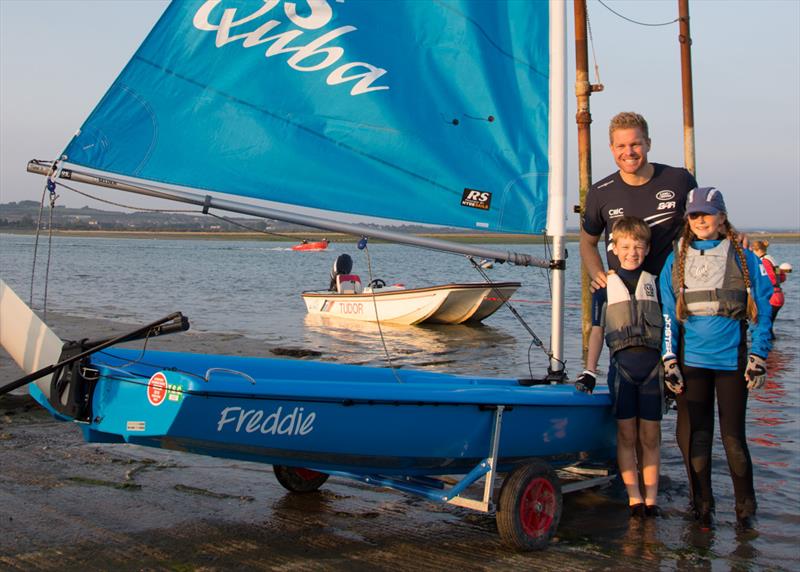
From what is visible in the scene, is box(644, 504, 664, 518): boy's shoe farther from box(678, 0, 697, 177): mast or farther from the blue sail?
box(678, 0, 697, 177): mast

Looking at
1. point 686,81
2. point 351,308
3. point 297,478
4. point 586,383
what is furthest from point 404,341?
point 586,383

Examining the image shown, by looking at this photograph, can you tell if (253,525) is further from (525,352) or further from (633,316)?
(525,352)

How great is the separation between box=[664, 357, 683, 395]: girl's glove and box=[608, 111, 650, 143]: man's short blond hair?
1.26 meters

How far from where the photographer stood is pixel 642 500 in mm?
5242

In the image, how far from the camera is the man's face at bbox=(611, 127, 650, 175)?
4.98 metres

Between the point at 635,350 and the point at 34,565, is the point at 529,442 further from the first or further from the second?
the point at 34,565

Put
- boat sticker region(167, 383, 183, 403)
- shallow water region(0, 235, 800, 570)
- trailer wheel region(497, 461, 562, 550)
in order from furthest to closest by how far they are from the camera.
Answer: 1. shallow water region(0, 235, 800, 570)
2. trailer wheel region(497, 461, 562, 550)
3. boat sticker region(167, 383, 183, 403)

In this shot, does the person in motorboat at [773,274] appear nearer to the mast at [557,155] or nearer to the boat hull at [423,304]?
the boat hull at [423,304]

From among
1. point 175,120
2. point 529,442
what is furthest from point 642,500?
point 175,120

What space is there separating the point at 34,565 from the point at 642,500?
3.30 meters

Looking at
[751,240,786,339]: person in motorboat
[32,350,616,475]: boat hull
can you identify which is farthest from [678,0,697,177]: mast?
[32,350,616,475]: boat hull

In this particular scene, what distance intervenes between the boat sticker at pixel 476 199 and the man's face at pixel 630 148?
2.69 ft

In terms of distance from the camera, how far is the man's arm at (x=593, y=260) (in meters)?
5.22

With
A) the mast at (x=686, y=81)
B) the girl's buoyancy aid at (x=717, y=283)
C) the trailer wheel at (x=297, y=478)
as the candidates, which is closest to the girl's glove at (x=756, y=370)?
the girl's buoyancy aid at (x=717, y=283)
